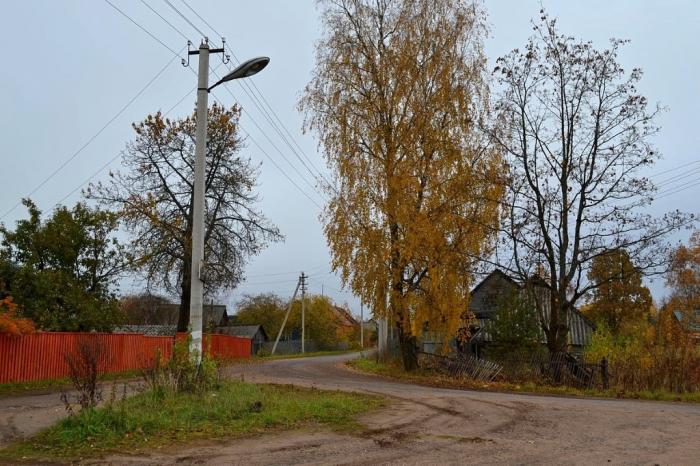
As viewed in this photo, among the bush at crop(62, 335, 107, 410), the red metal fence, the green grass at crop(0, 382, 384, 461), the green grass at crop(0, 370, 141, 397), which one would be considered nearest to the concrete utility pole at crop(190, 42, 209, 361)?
the green grass at crop(0, 382, 384, 461)

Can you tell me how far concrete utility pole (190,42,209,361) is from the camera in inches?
477

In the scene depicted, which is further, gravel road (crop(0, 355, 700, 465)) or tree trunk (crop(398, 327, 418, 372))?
tree trunk (crop(398, 327, 418, 372))

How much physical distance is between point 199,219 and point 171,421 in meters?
4.73

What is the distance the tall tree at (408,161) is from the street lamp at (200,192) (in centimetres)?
1187

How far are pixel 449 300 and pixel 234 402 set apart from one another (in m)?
14.0

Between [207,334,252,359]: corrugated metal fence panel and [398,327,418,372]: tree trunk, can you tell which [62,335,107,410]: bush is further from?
[207,334,252,359]: corrugated metal fence panel

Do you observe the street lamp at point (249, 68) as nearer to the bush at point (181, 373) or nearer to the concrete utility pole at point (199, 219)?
the concrete utility pole at point (199, 219)

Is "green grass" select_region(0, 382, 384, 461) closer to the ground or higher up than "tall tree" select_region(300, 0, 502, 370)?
closer to the ground

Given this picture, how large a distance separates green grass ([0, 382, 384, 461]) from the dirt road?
0.62 meters

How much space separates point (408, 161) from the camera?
81.0 ft

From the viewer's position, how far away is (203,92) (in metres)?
13.1

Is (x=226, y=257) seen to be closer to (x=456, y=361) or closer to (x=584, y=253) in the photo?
(x=456, y=361)

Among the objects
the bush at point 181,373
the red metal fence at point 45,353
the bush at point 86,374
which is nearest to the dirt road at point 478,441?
the bush at point 86,374

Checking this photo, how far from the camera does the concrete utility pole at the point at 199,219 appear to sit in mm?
12127
